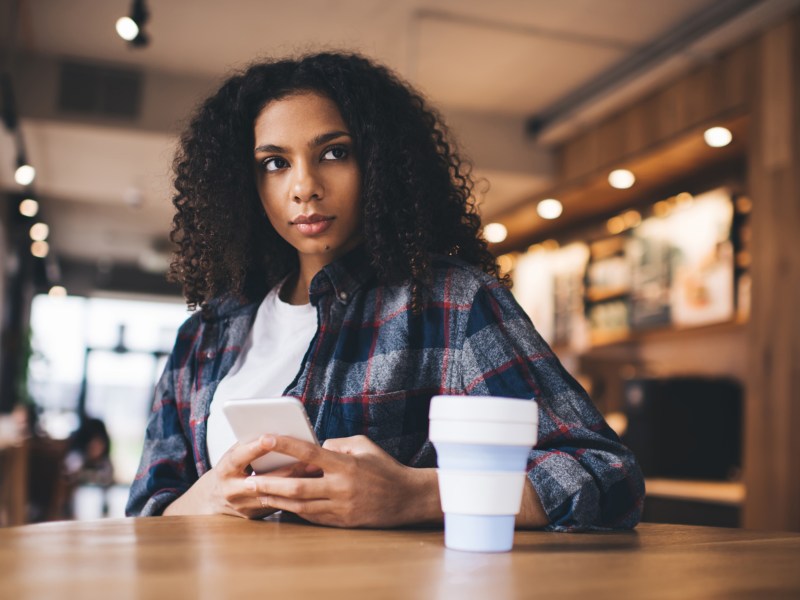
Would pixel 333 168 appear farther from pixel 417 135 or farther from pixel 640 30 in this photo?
pixel 640 30

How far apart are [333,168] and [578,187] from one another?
172 inches

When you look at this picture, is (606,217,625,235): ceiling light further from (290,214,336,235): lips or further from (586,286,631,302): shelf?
(290,214,336,235): lips

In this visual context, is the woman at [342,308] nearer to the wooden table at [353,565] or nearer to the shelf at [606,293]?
the wooden table at [353,565]

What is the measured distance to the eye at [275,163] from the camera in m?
1.57

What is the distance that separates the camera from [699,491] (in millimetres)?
4086

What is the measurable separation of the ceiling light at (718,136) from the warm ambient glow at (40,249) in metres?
7.76

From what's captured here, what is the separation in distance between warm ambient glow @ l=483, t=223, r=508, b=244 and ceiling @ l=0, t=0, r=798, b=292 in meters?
0.24

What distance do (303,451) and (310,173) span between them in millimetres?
621

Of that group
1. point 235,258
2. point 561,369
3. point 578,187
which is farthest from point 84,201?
point 561,369

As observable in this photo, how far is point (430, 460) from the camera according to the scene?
1.41 meters

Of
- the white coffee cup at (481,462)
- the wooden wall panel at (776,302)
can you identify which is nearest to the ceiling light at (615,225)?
the wooden wall panel at (776,302)

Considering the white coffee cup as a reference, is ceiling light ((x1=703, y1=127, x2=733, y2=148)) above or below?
above

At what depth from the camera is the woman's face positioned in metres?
1.50

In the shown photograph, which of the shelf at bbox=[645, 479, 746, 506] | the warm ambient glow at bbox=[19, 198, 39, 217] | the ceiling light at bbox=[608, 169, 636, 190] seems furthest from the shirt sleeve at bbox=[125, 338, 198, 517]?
the warm ambient glow at bbox=[19, 198, 39, 217]
